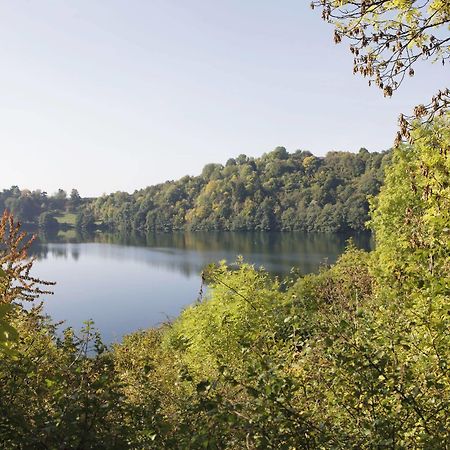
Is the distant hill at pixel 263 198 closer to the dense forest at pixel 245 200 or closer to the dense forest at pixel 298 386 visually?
the dense forest at pixel 245 200

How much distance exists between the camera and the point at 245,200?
153 m

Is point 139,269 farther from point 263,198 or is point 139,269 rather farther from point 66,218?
point 66,218

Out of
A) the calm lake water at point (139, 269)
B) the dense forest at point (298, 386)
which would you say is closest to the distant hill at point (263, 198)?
the calm lake water at point (139, 269)

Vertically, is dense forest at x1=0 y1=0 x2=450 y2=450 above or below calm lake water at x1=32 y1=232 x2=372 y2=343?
above

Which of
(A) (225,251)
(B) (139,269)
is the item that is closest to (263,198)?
(A) (225,251)

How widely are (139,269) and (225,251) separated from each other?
23290mm

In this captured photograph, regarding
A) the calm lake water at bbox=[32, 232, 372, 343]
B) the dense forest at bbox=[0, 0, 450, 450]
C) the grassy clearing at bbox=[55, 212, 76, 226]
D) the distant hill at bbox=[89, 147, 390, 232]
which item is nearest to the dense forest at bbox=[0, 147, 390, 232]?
the distant hill at bbox=[89, 147, 390, 232]

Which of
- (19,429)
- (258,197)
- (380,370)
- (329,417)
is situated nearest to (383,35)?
(380,370)

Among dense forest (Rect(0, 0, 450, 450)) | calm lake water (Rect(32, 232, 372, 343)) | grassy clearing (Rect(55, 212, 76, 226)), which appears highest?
grassy clearing (Rect(55, 212, 76, 226))

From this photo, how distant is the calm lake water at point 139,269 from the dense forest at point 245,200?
1409 cm

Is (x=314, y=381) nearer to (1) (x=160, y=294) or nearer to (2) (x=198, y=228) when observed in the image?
(1) (x=160, y=294)

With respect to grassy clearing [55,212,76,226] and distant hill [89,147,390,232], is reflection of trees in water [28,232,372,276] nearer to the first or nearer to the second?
distant hill [89,147,390,232]

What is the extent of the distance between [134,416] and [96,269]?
72.6 metres

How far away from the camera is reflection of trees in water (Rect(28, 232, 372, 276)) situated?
71188 mm
